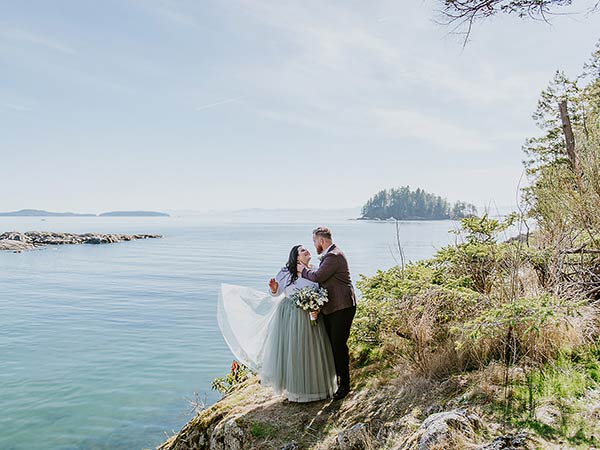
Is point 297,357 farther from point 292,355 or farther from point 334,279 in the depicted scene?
point 334,279

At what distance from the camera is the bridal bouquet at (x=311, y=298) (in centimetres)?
598

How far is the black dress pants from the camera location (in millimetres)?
6109

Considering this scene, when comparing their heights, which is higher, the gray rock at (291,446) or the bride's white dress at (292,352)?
the bride's white dress at (292,352)

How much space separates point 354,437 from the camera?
5.16 m

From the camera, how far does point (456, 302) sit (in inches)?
251

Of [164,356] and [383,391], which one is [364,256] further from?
[383,391]

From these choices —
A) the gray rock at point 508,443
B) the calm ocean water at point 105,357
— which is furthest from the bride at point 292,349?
the gray rock at point 508,443

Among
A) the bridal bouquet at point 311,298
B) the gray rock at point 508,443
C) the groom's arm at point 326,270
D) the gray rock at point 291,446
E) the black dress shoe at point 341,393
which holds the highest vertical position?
the groom's arm at point 326,270

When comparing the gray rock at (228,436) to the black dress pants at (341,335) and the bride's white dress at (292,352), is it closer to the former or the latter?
the bride's white dress at (292,352)

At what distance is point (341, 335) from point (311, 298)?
0.66 m

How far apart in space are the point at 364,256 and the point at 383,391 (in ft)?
156

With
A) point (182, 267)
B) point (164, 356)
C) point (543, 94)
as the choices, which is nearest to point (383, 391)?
point (164, 356)

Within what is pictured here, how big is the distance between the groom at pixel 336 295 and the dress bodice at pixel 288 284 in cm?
8

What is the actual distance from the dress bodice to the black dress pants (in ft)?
1.63
